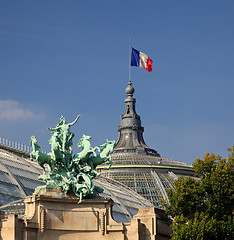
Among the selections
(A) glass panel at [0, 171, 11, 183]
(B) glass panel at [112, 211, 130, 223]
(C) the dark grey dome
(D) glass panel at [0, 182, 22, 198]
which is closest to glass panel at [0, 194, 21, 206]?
(D) glass panel at [0, 182, 22, 198]

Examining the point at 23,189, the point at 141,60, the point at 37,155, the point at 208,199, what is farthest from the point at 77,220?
the point at 141,60

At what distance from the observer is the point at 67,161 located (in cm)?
6047

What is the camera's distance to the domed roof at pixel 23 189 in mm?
76700

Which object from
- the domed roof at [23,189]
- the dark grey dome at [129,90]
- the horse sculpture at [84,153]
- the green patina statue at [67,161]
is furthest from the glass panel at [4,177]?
the dark grey dome at [129,90]

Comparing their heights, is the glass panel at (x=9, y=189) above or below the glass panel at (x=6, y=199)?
above

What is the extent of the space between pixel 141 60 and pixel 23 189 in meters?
31.4

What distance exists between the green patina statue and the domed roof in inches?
321

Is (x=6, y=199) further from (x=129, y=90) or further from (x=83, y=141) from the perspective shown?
(x=129, y=90)

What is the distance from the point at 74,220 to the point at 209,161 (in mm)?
13769

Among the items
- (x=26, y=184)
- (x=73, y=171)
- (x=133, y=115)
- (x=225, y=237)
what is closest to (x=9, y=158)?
(x=26, y=184)

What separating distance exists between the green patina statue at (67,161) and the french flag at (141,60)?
43.2m

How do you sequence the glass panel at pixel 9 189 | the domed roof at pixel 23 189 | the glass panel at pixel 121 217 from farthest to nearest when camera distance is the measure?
the glass panel at pixel 121 217, the glass panel at pixel 9 189, the domed roof at pixel 23 189

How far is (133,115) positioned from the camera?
5369 inches

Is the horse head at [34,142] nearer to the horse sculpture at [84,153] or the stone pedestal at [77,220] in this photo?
the horse sculpture at [84,153]
